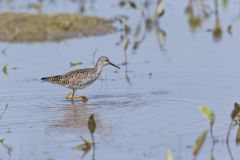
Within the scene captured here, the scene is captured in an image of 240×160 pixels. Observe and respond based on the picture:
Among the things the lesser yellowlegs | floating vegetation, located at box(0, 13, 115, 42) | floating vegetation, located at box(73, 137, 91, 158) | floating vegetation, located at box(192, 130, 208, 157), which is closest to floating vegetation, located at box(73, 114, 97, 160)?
floating vegetation, located at box(73, 137, 91, 158)

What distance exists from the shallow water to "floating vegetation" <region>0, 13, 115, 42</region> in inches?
20.2

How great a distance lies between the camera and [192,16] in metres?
18.1

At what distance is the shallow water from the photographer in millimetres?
8773

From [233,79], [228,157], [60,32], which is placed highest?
[60,32]

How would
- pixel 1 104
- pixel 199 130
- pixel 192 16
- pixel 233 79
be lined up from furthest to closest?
pixel 192 16, pixel 233 79, pixel 1 104, pixel 199 130

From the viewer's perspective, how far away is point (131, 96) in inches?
452

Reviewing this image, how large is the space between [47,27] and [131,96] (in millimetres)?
5629

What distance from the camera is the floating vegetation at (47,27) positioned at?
1630 centimetres

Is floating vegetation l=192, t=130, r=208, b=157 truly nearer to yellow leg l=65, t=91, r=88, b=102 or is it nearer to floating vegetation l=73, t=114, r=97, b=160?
floating vegetation l=73, t=114, r=97, b=160

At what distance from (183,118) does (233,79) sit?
97.4 inches

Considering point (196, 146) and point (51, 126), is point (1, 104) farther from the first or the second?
point (196, 146)

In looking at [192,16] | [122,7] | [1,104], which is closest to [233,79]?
[1,104]

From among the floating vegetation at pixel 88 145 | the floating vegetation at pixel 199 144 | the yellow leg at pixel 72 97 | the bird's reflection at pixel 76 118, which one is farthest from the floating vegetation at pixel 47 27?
the floating vegetation at pixel 199 144

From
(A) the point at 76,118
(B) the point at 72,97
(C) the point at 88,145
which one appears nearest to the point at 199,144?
(C) the point at 88,145
